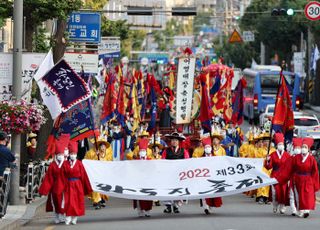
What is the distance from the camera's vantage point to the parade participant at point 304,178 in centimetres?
2012

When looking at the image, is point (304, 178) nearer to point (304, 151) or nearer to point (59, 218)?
point (304, 151)

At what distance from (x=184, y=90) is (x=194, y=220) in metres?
13.2

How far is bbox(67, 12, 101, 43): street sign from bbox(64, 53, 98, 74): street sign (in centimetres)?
49

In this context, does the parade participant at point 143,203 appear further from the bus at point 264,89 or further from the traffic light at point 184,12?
the bus at point 264,89

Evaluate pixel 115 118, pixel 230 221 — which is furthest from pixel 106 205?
pixel 115 118

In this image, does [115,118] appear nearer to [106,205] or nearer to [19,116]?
[106,205]

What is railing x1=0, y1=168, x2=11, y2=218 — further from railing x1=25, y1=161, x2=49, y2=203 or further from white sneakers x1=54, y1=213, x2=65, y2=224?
railing x1=25, y1=161, x2=49, y2=203

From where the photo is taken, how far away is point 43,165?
24.9 metres

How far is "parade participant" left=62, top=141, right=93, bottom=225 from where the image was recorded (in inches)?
764

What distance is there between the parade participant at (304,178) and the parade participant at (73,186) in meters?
3.67

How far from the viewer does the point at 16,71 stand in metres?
22.3

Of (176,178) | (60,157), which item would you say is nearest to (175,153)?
(176,178)

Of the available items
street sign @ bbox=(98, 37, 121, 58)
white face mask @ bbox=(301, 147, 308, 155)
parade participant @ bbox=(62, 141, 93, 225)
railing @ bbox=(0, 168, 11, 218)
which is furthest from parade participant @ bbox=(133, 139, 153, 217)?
street sign @ bbox=(98, 37, 121, 58)

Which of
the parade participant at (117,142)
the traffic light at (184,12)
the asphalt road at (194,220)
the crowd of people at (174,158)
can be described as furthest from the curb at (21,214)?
the traffic light at (184,12)
